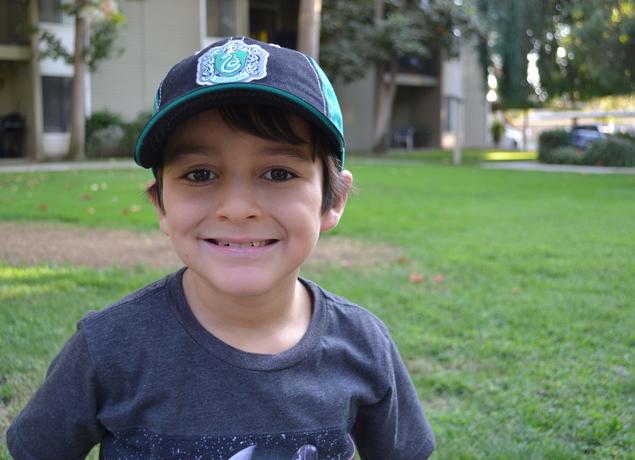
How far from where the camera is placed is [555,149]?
22.9 meters

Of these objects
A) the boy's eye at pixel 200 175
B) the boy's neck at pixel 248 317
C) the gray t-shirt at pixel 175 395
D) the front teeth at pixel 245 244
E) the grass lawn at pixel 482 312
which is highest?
the boy's eye at pixel 200 175

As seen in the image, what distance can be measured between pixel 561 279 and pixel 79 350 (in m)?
4.31

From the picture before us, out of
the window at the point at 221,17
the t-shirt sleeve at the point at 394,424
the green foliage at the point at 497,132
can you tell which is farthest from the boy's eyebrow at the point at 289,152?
the green foliage at the point at 497,132

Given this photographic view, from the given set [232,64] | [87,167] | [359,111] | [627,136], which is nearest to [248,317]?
[232,64]

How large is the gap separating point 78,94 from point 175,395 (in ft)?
58.8

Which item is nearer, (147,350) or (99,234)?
(147,350)

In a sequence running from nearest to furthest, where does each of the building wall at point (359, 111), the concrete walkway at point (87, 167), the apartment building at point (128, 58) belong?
the concrete walkway at point (87, 167) < the apartment building at point (128, 58) < the building wall at point (359, 111)

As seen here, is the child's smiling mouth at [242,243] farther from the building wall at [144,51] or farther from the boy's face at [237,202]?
the building wall at [144,51]

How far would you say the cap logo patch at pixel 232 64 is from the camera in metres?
1.40

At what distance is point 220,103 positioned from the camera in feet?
4.64

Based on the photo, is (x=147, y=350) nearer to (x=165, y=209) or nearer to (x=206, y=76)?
(x=165, y=209)

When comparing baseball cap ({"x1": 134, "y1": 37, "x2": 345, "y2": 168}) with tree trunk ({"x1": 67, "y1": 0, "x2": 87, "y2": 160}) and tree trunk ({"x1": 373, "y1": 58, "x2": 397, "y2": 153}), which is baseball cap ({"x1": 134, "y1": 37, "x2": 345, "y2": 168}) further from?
tree trunk ({"x1": 373, "y1": 58, "x2": 397, "y2": 153})

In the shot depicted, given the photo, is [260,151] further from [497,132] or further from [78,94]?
[497,132]

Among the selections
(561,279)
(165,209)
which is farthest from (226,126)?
(561,279)
